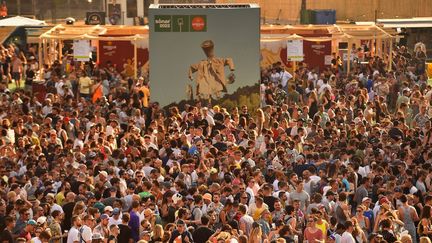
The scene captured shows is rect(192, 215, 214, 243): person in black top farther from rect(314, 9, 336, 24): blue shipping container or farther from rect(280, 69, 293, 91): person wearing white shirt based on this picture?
rect(314, 9, 336, 24): blue shipping container

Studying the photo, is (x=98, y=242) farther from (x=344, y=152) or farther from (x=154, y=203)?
(x=344, y=152)

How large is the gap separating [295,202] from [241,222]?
3.51ft

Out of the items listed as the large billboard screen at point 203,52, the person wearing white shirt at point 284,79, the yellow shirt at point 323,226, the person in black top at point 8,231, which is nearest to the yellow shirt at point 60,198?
the person in black top at point 8,231

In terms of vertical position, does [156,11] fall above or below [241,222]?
above

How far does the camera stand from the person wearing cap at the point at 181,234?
18898 millimetres

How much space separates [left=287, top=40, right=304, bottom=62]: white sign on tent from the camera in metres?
39.4

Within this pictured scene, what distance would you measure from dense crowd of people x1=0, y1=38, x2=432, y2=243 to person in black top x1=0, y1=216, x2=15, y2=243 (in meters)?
0.02

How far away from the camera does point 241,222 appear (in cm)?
1986

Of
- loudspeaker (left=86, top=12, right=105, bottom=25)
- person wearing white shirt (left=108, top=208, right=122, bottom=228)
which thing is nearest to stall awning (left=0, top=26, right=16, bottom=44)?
loudspeaker (left=86, top=12, right=105, bottom=25)

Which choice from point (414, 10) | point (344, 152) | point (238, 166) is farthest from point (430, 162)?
point (414, 10)

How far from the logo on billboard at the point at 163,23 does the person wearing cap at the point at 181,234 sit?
1469cm

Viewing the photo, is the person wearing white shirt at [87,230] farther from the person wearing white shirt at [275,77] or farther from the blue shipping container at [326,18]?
the blue shipping container at [326,18]

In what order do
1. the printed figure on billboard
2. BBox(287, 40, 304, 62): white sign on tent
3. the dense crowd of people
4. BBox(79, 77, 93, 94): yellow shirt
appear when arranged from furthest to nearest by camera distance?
1. BBox(287, 40, 304, 62): white sign on tent
2. BBox(79, 77, 93, 94): yellow shirt
3. the printed figure on billboard
4. the dense crowd of people

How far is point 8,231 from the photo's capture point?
19.4 m
